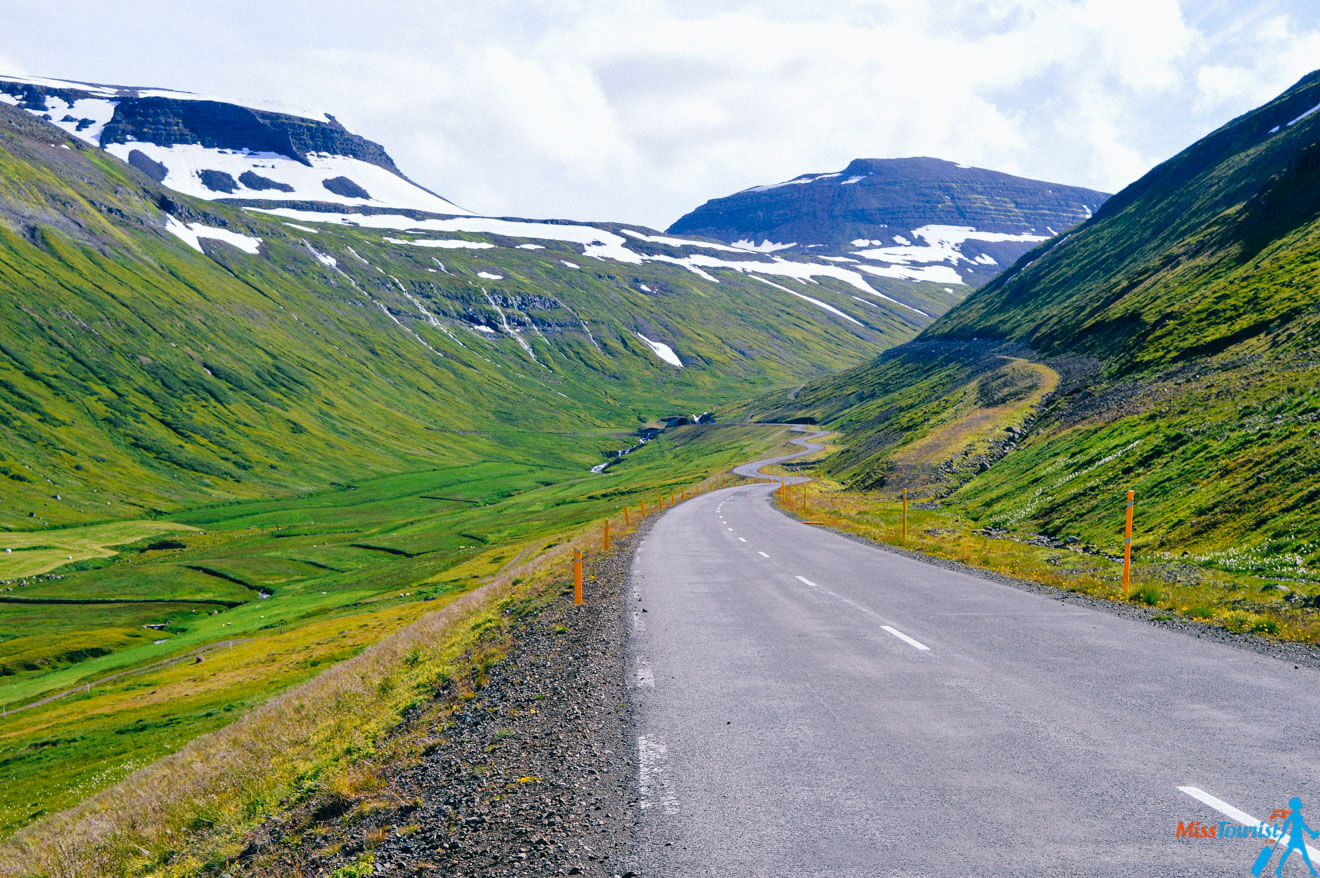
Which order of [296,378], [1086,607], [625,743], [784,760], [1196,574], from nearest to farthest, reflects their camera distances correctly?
[784,760], [625,743], [1086,607], [1196,574], [296,378]

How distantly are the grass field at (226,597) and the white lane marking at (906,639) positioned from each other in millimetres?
29983

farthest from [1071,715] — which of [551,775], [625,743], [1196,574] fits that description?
[1196,574]

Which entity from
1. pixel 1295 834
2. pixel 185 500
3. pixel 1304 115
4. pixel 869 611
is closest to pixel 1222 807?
pixel 1295 834

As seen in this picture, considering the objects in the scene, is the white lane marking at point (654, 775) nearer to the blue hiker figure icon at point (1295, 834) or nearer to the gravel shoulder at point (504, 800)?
the gravel shoulder at point (504, 800)

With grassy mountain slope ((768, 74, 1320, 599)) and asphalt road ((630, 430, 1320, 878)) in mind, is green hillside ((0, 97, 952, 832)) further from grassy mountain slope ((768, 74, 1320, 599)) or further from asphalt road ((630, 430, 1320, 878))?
grassy mountain slope ((768, 74, 1320, 599))

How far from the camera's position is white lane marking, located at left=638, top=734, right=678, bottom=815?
673 centimetres

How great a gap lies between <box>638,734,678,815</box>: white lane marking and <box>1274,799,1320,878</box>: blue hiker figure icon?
4.30 m

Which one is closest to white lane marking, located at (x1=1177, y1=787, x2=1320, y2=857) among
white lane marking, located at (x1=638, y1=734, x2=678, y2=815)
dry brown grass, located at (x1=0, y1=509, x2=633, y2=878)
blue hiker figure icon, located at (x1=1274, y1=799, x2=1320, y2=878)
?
blue hiker figure icon, located at (x1=1274, y1=799, x2=1320, y2=878)

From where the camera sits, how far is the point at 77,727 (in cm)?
4125

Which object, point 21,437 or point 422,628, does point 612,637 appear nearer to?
point 422,628

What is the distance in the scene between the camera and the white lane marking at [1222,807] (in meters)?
5.69

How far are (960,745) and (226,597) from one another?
85.6m

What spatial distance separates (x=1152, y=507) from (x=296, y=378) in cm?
19282

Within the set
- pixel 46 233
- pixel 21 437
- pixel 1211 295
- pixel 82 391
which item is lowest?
pixel 1211 295
